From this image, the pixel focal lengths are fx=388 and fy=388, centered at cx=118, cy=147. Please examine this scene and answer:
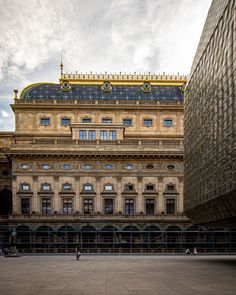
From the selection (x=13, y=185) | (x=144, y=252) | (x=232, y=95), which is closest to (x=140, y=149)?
(x=144, y=252)

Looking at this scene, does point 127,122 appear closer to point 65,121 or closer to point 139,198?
point 65,121

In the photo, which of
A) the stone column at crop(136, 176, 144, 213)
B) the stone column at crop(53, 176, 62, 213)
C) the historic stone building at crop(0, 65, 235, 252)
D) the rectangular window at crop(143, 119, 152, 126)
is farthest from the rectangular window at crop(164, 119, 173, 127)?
the stone column at crop(53, 176, 62, 213)

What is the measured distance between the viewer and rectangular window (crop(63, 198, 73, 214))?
60375mm

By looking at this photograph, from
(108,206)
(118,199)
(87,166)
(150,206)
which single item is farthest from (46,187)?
(150,206)

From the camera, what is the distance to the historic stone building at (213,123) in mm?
29375

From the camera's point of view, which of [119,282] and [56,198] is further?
[56,198]

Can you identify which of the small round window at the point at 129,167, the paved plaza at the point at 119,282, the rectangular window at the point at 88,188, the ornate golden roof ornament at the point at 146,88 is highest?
the ornate golden roof ornament at the point at 146,88

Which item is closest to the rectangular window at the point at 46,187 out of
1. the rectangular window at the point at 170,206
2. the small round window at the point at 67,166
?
the small round window at the point at 67,166

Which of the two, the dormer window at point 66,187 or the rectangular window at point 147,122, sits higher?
the rectangular window at point 147,122

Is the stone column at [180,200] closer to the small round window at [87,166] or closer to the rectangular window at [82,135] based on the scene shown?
the small round window at [87,166]

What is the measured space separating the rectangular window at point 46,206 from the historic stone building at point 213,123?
2428 cm

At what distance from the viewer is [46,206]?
60406 millimetres

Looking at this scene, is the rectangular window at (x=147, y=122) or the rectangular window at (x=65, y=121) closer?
the rectangular window at (x=65, y=121)

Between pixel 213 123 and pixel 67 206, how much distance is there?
3307 cm
